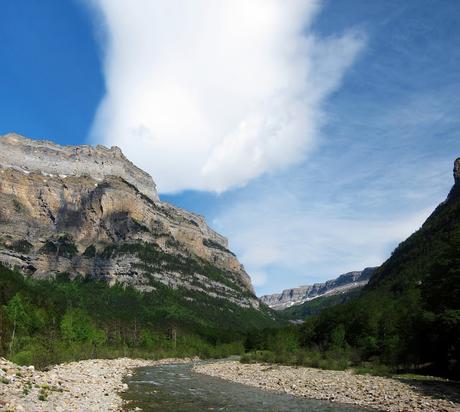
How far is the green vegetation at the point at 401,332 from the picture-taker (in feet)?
129

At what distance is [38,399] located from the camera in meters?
22.8

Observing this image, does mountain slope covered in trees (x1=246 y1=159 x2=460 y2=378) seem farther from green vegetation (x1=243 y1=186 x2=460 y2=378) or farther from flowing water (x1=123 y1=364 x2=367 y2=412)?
flowing water (x1=123 y1=364 x2=367 y2=412)

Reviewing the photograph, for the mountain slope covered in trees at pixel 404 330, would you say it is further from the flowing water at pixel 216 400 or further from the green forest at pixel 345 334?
the flowing water at pixel 216 400

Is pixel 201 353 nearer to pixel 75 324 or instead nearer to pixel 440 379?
pixel 75 324

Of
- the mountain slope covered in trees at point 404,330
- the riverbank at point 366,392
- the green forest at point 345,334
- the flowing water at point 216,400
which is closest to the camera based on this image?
the riverbank at point 366,392

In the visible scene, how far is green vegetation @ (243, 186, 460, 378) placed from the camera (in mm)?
39312

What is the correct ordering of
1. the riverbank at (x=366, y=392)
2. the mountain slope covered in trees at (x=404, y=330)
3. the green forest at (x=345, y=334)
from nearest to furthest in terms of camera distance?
the riverbank at (x=366, y=392), the mountain slope covered in trees at (x=404, y=330), the green forest at (x=345, y=334)

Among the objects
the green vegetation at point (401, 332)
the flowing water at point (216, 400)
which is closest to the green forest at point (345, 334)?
the green vegetation at point (401, 332)

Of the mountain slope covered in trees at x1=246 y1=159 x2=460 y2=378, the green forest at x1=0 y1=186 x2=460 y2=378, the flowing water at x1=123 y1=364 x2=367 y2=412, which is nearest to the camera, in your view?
the flowing water at x1=123 y1=364 x2=367 y2=412

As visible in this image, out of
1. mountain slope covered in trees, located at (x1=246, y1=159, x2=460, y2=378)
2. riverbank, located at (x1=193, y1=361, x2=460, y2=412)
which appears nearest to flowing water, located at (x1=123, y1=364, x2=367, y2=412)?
riverbank, located at (x1=193, y1=361, x2=460, y2=412)

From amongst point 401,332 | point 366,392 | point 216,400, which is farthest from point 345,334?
point 216,400

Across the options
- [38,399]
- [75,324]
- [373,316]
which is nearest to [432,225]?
[373,316]

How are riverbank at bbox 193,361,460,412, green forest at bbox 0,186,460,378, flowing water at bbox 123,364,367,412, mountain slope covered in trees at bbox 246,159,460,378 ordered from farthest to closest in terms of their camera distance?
green forest at bbox 0,186,460,378, mountain slope covered in trees at bbox 246,159,460,378, flowing water at bbox 123,364,367,412, riverbank at bbox 193,361,460,412

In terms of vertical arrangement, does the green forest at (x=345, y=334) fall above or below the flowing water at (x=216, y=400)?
above
